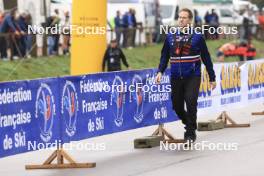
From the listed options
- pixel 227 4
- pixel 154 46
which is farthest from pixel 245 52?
pixel 227 4

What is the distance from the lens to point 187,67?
1399 centimetres

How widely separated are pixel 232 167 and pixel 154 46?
26.4m

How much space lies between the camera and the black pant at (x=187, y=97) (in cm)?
1400

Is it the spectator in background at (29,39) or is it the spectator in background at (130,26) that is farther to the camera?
the spectator in background at (130,26)

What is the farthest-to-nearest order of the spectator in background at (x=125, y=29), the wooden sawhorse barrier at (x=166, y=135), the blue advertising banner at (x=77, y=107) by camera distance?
the spectator in background at (x=125, y=29)
the wooden sawhorse barrier at (x=166, y=135)
the blue advertising banner at (x=77, y=107)

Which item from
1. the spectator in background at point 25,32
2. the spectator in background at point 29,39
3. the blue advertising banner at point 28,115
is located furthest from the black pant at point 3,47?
the blue advertising banner at point 28,115

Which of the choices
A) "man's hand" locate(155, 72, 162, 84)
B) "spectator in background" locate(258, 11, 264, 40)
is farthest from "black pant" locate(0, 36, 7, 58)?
"spectator in background" locate(258, 11, 264, 40)

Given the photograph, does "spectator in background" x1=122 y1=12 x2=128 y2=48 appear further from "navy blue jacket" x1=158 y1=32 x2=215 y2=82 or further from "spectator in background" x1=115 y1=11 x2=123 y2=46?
"navy blue jacket" x1=158 y1=32 x2=215 y2=82

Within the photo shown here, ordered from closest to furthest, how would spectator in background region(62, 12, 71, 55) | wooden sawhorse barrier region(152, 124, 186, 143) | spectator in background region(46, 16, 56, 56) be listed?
1. wooden sawhorse barrier region(152, 124, 186, 143)
2. spectator in background region(46, 16, 56, 56)
3. spectator in background region(62, 12, 71, 55)

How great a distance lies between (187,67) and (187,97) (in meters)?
0.44

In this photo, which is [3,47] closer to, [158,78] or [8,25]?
[8,25]

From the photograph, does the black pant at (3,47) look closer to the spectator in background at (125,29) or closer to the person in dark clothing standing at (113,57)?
the person in dark clothing standing at (113,57)

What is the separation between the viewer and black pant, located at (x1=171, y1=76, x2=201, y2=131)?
14000 millimetres

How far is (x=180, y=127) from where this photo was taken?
1789 cm
